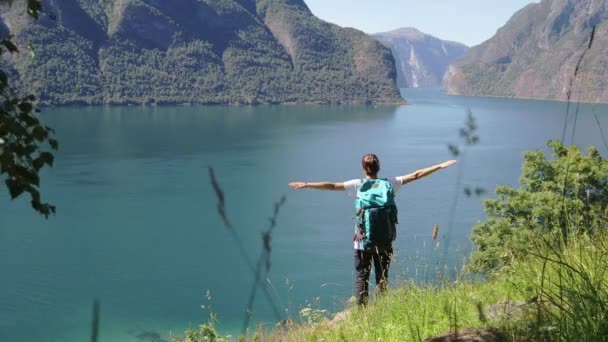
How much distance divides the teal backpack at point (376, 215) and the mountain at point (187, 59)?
11884 centimetres

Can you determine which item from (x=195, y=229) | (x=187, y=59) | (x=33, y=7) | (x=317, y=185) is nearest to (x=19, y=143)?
(x=33, y=7)

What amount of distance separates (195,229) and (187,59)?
142 m

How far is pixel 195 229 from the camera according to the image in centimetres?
3069

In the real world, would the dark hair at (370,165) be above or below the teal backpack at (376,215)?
above

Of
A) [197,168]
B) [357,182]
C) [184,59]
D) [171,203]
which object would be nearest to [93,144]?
[197,168]

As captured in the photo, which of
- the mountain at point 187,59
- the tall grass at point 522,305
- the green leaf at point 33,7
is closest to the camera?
the tall grass at point 522,305

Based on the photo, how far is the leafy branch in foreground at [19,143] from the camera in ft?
4.94

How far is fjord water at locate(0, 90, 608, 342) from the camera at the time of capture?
19031 millimetres

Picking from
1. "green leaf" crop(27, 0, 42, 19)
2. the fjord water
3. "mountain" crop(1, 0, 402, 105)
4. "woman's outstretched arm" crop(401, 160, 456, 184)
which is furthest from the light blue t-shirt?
"mountain" crop(1, 0, 402, 105)

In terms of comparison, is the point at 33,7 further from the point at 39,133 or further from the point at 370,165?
the point at 370,165

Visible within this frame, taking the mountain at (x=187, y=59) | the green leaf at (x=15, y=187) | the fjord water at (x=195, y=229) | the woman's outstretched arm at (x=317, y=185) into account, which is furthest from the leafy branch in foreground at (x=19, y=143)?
the mountain at (x=187, y=59)

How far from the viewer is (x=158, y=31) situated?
172 m

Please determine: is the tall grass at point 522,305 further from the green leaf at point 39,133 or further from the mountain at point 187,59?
the mountain at point 187,59

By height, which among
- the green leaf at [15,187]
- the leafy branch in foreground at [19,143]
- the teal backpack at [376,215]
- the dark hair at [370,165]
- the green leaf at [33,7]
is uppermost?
the green leaf at [33,7]
